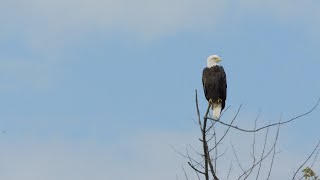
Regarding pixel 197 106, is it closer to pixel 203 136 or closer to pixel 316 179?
pixel 203 136

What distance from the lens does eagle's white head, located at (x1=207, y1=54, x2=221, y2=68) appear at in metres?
12.4

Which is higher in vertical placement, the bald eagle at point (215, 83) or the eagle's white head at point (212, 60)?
the eagle's white head at point (212, 60)

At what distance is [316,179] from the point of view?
14797 mm

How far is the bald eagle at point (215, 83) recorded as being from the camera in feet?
40.1

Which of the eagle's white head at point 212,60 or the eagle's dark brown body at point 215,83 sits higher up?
the eagle's white head at point 212,60

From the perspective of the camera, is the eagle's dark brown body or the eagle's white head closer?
the eagle's dark brown body

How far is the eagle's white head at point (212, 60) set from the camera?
489 inches

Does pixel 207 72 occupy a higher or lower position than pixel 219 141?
higher

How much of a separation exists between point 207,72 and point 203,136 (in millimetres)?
5653

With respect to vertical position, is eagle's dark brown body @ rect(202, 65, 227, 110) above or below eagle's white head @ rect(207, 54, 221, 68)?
below

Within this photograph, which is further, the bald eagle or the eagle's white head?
the eagle's white head

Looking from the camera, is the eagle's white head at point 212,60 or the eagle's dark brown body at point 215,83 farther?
the eagle's white head at point 212,60

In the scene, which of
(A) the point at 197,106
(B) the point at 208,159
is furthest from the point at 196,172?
(A) the point at 197,106

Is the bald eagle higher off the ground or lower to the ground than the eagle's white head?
lower
